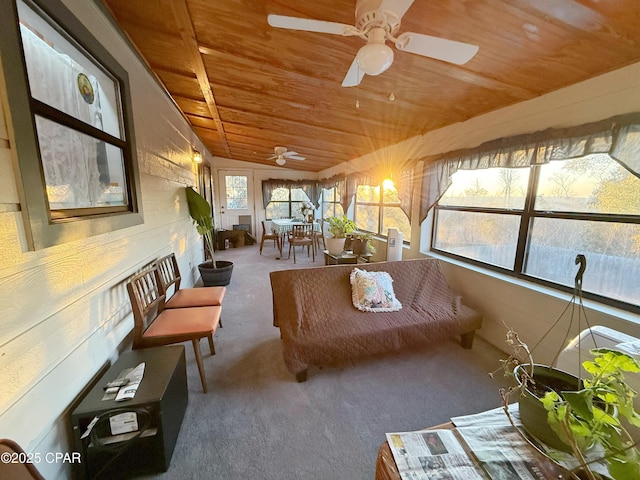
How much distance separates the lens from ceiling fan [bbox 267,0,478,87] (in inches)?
42.6

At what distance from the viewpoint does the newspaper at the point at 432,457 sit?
0.79m

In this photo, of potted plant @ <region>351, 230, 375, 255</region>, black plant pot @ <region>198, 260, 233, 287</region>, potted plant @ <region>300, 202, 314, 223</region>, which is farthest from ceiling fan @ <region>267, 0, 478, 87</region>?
potted plant @ <region>300, 202, 314, 223</region>

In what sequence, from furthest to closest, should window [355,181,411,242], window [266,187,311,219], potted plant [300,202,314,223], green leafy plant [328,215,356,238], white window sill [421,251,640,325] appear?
window [266,187,311,219]
potted plant [300,202,314,223]
window [355,181,411,242]
green leafy plant [328,215,356,238]
white window sill [421,251,640,325]

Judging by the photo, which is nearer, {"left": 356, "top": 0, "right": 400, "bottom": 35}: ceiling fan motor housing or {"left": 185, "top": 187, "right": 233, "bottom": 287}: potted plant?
{"left": 356, "top": 0, "right": 400, "bottom": 35}: ceiling fan motor housing

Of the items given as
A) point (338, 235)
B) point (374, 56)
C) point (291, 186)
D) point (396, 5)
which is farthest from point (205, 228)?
point (291, 186)

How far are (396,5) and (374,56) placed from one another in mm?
184

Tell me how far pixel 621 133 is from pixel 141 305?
126 inches

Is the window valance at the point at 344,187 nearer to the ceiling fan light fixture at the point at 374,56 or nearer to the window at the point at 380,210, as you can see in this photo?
the window at the point at 380,210

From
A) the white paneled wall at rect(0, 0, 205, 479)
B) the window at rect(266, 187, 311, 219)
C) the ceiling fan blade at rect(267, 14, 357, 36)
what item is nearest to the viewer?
the white paneled wall at rect(0, 0, 205, 479)

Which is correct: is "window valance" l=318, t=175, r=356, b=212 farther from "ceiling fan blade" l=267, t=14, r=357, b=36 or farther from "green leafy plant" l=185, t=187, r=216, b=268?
"ceiling fan blade" l=267, t=14, r=357, b=36

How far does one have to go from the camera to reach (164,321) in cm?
189

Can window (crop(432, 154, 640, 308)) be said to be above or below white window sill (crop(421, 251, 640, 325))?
above

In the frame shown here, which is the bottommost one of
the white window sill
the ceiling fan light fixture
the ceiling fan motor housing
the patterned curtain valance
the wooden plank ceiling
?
the white window sill

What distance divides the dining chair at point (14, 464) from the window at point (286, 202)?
6875 mm
